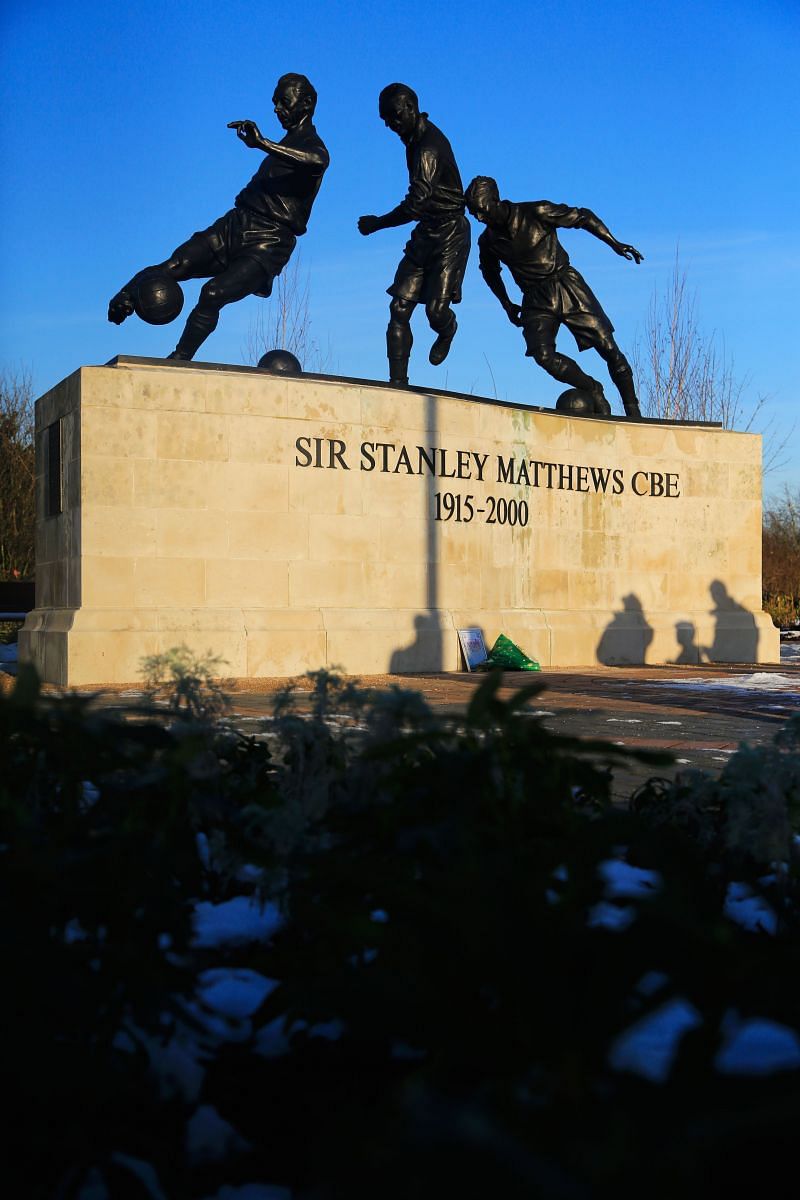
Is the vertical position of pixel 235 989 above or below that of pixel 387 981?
below

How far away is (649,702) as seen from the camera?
7961 mm

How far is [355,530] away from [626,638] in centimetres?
364

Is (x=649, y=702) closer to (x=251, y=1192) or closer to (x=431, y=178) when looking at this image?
(x=431, y=178)

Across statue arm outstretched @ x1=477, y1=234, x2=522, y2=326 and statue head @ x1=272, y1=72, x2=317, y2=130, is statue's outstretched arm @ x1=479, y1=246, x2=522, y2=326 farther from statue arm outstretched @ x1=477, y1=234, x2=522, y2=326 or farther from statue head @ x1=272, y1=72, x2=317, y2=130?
statue head @ x1=272, y1=72, x2=317, y2=130

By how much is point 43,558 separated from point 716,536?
7.96m

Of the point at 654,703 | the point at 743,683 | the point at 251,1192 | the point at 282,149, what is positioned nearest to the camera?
the point at 251,1192

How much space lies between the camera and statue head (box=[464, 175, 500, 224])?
42.2ft

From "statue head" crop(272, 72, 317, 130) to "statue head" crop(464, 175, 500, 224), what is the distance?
2046 millimetres

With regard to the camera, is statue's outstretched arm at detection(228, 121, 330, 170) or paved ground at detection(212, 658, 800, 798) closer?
paved ground at detection(212, 658, 800, 798)

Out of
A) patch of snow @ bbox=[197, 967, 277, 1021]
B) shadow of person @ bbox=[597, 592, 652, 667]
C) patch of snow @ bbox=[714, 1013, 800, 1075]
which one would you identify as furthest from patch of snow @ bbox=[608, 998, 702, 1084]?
shadow of person @ bbox=[597, 592, 652, 667]

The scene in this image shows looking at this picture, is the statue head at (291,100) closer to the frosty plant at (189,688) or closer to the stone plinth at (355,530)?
the stone plinth at (355,530)

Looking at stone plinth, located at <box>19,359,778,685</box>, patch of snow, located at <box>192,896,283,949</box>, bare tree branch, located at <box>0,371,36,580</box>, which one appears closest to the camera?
patch of snow, located at <box>192,896,283,949</box>

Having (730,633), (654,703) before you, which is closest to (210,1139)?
(654,703)

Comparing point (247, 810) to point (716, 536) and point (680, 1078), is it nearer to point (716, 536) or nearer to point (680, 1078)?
point (680, 1078)
